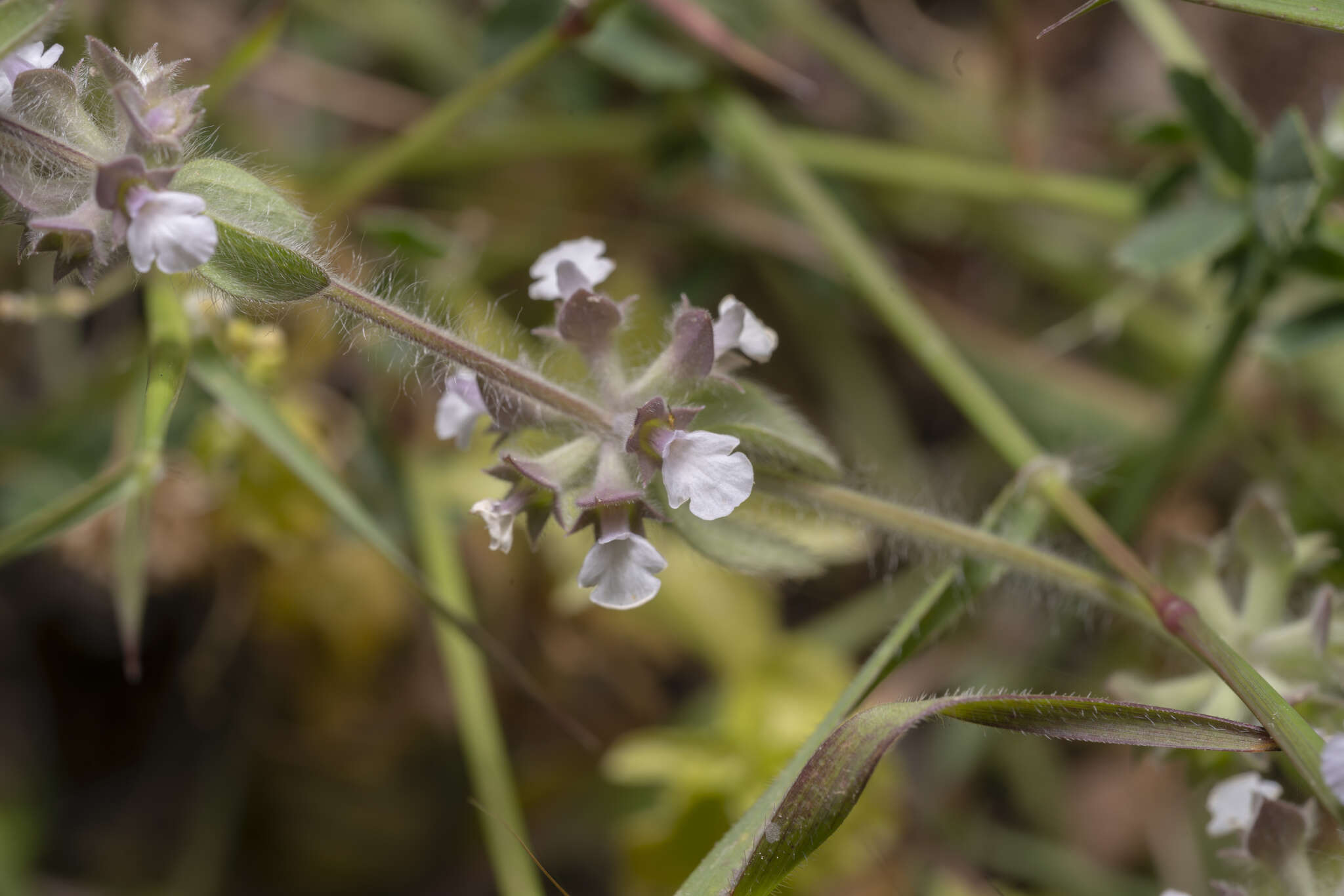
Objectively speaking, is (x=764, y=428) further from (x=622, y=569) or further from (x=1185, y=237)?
(x=1185, y=237)

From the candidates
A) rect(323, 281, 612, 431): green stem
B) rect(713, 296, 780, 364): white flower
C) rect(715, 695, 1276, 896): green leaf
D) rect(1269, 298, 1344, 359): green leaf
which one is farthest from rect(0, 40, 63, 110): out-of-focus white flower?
rect(1269, 298, 1344, 359): green leaf

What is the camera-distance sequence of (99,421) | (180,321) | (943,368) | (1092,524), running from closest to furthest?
(1092,524) → (180,321) → (943,368) → (99,421)

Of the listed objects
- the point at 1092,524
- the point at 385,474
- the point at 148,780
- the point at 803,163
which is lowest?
the point at 148,780

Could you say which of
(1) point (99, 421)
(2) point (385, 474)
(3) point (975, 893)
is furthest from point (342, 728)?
(3) point (975, 893)

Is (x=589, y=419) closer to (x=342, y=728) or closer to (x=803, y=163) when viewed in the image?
(x=803, y=163)

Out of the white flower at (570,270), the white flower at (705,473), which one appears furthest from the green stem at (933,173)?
the white flower at (705,473)

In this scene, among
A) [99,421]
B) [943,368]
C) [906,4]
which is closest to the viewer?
[943,368]

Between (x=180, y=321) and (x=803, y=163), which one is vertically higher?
(x=803, y=163)
